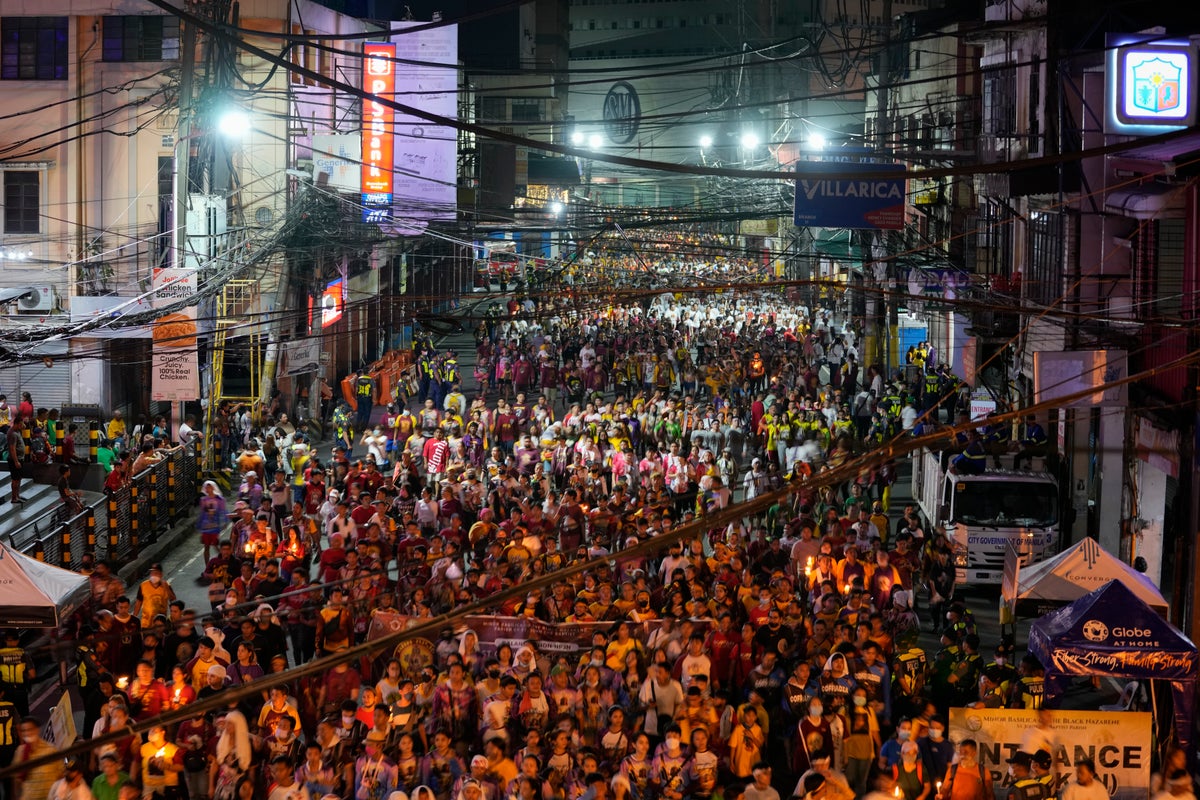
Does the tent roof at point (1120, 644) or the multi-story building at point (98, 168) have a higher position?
the multi-story building at point (98, 168)

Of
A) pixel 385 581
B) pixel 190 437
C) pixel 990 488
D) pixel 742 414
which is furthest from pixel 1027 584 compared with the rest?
pixel 190 437

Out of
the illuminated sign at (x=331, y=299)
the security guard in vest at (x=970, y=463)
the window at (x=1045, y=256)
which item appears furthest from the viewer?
the illuminated sign at (x=331, y=299)

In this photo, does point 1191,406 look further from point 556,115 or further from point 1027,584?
point 556,115

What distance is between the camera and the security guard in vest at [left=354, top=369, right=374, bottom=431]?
30.3m

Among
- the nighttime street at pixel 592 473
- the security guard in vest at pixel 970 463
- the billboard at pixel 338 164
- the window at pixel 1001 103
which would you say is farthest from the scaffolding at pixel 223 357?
the window at pixel 1001 103

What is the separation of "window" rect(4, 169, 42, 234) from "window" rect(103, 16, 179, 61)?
10.6 ft

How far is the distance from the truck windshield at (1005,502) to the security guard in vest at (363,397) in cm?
1479

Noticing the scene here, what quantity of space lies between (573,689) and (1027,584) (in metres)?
4.91

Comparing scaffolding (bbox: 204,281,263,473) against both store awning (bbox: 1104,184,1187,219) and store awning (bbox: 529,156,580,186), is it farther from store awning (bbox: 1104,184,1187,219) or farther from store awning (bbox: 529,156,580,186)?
store awning (bbox: 529,156,580,186)

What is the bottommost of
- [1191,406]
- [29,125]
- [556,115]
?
[1191,406]

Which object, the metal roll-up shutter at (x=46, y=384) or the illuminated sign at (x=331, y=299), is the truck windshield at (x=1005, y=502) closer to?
the illuminated sign at (x=331, y=299)

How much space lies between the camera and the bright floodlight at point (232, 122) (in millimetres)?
24156

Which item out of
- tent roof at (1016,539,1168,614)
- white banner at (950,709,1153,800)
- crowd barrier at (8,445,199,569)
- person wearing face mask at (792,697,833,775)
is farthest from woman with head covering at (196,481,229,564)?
white banner at (950,709,1153,800)

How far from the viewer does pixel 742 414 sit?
90.1ft
